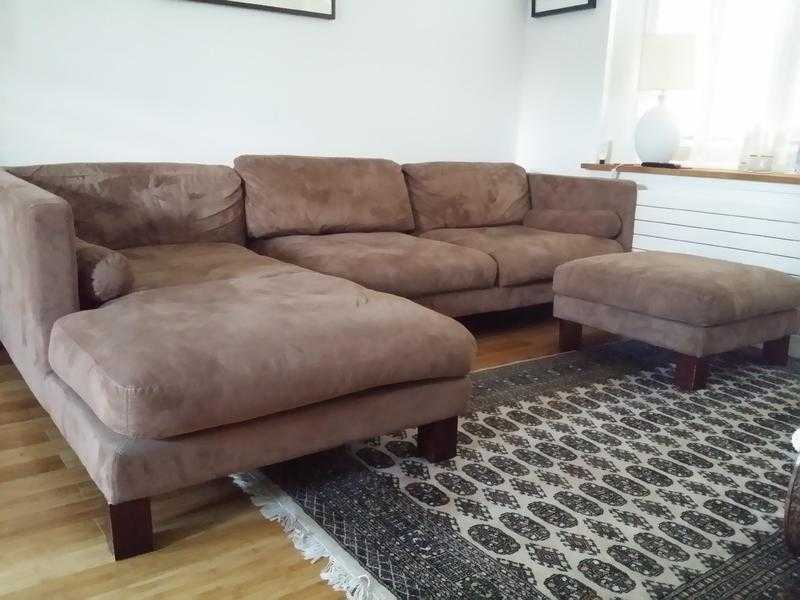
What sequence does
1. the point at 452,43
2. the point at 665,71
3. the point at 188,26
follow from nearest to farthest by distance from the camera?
the point at 188,26, the point at 665,71, the point at 452,43

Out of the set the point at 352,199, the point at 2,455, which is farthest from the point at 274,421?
the point at 352,199

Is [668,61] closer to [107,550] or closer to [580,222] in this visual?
[580,222]

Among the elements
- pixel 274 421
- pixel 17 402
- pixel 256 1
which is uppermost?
pixel 256 1

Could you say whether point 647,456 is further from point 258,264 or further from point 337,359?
point 258,264

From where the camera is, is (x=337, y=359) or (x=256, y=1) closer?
(x=337, y=359)

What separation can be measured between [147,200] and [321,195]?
2.58 ft

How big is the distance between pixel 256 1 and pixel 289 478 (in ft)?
7.83

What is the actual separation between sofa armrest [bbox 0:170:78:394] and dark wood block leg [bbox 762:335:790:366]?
2648 mm

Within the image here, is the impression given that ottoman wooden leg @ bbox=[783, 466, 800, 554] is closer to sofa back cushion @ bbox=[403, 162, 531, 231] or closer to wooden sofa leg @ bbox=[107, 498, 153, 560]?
wooden sofa leg @ bbox=[107, 498, 153, 560]

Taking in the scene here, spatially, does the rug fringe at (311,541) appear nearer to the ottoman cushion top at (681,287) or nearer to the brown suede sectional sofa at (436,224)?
the brown suede sectional sofa at (436,224)

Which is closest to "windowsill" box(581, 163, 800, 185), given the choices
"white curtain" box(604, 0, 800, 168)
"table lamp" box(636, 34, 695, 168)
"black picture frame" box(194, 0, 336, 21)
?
"table lamp" box(636, 34, 695, 168)

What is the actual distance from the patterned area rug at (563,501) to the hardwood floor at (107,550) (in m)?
0.08

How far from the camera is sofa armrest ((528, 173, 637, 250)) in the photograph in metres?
3.48

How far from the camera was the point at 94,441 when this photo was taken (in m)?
1.42
